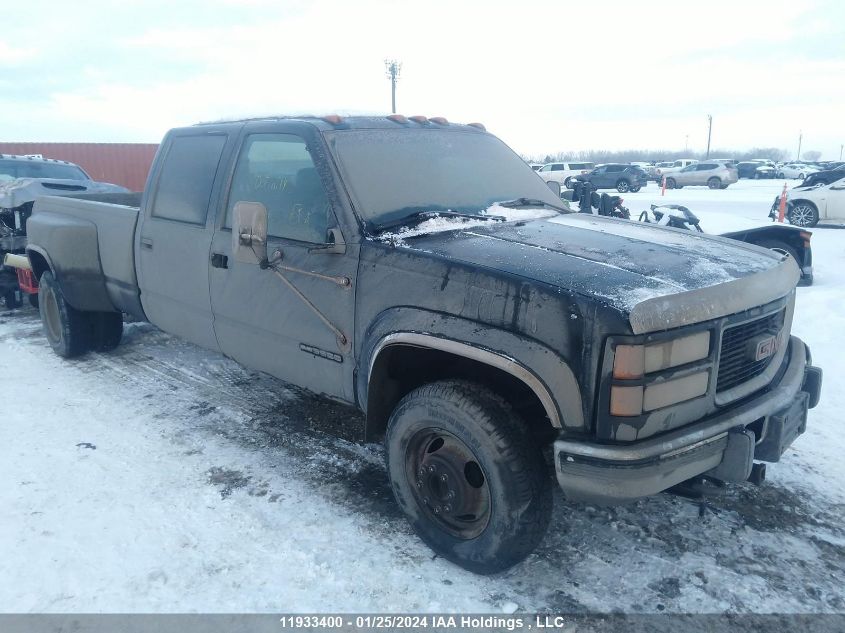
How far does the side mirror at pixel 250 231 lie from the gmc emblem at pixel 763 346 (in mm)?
2225

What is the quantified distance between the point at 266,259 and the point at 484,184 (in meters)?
1.35

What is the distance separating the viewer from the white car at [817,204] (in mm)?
15641

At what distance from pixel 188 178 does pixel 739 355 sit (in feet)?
11.2

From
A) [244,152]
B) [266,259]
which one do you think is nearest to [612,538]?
[266,259]

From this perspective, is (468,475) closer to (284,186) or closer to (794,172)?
(284,186)

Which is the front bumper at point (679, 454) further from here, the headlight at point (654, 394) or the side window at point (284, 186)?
the side window at point (284, 186)

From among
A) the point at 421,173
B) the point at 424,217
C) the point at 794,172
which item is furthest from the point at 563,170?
the point at 424,217

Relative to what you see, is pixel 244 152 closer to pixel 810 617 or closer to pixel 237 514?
pixel 237 514

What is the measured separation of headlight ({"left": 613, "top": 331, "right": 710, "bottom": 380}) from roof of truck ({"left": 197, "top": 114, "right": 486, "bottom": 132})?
202 cm

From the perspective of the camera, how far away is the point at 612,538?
3213 millimetres

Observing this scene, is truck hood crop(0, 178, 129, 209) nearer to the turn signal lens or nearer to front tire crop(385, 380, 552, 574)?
front tire crop(385, 380, 552, 574)

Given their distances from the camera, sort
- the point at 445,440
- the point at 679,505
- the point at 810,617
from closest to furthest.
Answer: the point at 810,617 < the point at 445,440 < the point at 679,505

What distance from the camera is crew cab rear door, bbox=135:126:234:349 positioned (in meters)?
4.11

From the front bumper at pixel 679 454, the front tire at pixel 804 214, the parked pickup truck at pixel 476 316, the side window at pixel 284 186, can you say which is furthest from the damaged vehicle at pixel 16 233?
the front tire at pixel 804 214
